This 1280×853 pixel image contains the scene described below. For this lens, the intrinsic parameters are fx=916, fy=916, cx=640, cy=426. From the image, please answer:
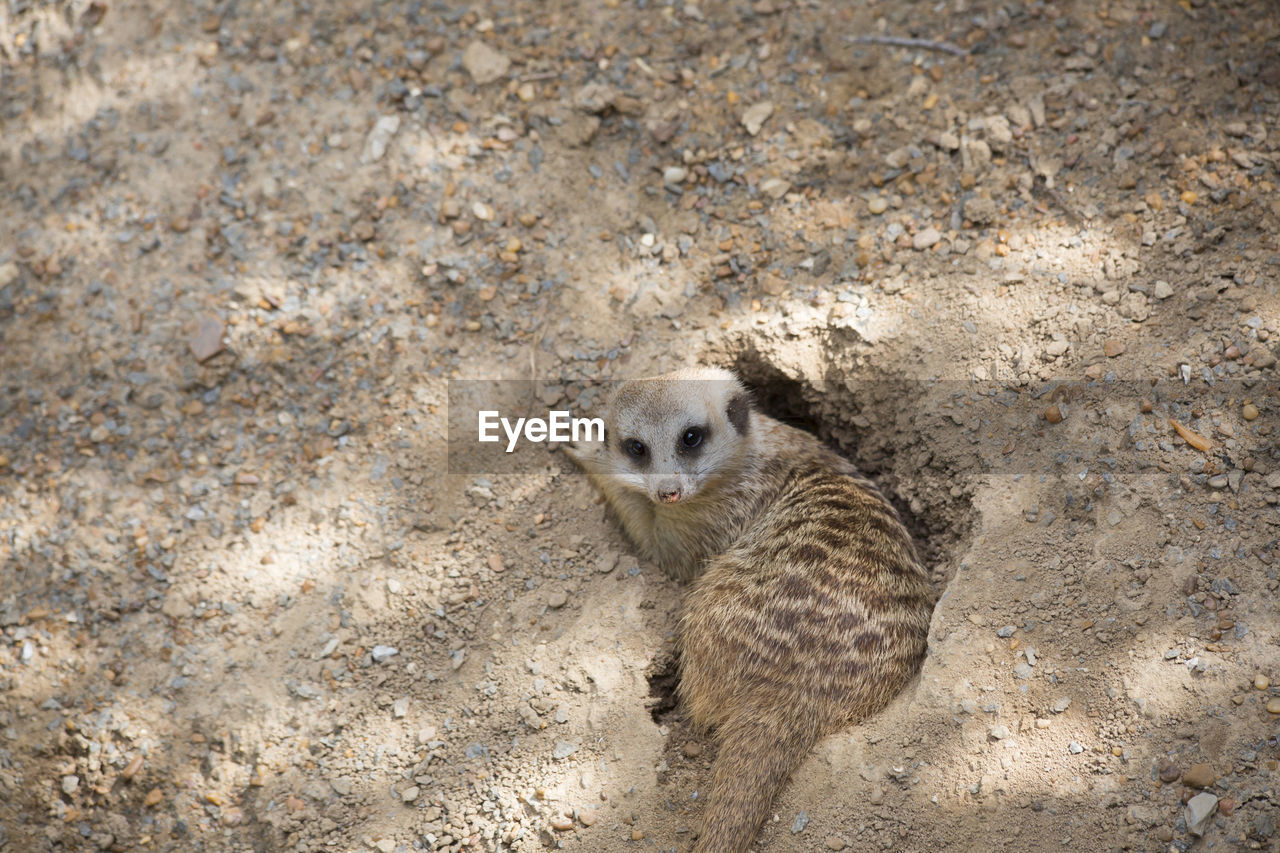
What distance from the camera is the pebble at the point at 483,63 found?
3492 mm

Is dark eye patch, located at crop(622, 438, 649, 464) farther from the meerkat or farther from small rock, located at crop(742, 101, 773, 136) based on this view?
small rock, located at crop(742, 101, 773, 136)

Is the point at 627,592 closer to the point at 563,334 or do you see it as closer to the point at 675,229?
the point at 563,334

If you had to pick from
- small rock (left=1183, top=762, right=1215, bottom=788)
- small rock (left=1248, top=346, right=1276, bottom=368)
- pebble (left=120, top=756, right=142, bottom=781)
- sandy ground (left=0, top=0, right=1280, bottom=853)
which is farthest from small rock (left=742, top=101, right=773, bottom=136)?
pebble (left=120, top=756, right=142, bottom=781)

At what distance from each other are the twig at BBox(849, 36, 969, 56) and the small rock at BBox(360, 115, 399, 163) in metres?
1.75

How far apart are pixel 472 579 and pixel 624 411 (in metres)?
0.75

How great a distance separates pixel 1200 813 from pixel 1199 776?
0.08m

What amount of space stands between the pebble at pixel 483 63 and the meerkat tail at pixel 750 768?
2473mm

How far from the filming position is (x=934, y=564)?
115 inches

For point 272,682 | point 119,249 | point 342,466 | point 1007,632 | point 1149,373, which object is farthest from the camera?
point 119,249

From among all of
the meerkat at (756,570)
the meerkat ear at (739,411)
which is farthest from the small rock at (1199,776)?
the meerkat ear at (739,411)

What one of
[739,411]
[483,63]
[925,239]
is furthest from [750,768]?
[483,63]

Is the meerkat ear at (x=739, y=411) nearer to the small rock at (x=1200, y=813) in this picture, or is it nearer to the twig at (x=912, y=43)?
the twig at (x=912, y=43)

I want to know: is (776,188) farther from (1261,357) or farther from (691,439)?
(1261,357)

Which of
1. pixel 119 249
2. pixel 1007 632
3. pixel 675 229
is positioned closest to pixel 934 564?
pixel 1007 632
